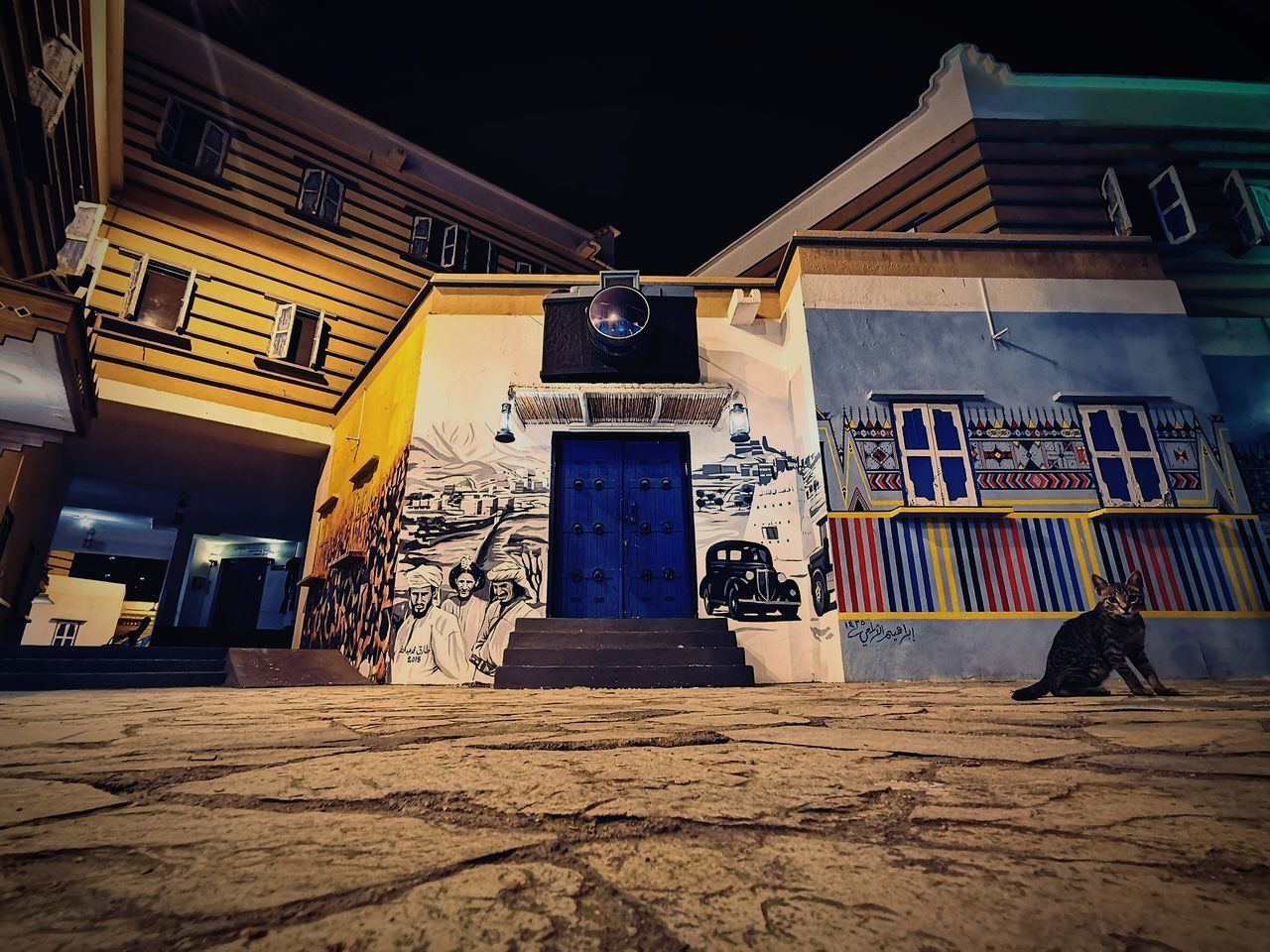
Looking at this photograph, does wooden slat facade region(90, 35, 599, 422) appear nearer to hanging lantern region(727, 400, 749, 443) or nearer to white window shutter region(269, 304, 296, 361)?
white window shutter region(269, 304, 296, 361)

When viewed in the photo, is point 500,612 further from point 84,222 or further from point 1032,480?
point 84,222

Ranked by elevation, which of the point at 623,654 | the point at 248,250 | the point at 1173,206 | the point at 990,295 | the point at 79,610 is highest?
the point at 248,250

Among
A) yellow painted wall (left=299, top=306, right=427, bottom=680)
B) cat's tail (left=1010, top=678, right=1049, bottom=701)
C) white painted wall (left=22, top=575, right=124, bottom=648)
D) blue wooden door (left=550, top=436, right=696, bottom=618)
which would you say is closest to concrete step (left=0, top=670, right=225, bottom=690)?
yellow painted wall (left=299, top=306, right=427, bottom=680)

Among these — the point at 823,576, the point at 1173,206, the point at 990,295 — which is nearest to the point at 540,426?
the point at 823,576

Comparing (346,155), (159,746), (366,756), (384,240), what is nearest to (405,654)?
(159,746)

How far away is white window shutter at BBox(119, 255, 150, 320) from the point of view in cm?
839

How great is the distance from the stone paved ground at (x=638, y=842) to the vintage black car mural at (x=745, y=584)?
463cm

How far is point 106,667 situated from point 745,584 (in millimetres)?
6813

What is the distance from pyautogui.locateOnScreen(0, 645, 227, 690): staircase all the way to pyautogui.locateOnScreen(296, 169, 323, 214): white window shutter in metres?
8.04

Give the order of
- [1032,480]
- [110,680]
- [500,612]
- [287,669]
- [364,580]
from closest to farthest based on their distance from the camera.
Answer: [110,680] → [287,669] → [1032,480] → [500,612] → [364,580]

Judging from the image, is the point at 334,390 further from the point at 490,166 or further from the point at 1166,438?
the point at 1166,438

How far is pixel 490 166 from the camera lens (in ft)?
42.8

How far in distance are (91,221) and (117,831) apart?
893cm

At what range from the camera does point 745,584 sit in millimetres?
6605
